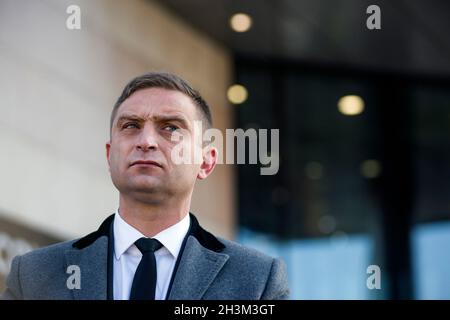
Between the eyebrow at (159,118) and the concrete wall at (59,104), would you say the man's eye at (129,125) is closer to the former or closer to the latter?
the eyebrow at (159,118)

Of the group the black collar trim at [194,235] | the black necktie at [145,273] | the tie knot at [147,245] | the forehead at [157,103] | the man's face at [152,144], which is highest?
→ the forehead at [157,103]

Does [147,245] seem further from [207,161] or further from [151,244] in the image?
[207,161]

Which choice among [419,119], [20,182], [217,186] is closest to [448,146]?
[419,119]

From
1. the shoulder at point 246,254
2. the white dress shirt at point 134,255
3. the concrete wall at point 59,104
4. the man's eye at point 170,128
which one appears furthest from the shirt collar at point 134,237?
the concrete wall at point 59,104

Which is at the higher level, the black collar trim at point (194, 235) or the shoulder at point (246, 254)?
the black collar trim at point (194, 235)

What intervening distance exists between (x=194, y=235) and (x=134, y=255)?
163mm

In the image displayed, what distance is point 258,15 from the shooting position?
34.2ft

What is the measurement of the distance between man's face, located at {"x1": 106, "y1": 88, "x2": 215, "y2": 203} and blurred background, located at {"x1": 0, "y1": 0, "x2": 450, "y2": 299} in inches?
259

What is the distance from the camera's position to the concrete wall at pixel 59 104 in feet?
24.8

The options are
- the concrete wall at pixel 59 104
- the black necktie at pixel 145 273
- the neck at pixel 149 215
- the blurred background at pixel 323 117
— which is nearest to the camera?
the black necktie at pixel 145 273

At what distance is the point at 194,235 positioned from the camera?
2.03 metres

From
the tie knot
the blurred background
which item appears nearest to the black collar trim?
the tie knot

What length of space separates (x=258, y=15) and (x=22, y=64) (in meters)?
3.61

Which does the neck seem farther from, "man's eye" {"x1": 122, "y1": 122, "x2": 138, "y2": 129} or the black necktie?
"man's eye" {"x1": 122, "y1": 122, "x2": 138, "y2": 129}
